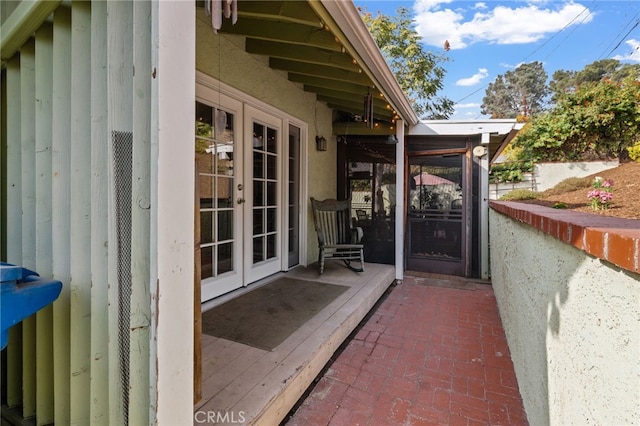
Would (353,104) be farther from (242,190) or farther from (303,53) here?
(242,190)

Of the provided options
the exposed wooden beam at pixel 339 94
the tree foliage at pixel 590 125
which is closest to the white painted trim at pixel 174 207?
the exposed wooden beam at pixel 339 94

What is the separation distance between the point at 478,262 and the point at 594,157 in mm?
8048

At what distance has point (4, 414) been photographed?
1.54 meters

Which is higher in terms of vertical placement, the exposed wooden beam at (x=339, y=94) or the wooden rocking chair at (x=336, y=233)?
the exposed wooden beam at (x=339, y=94)

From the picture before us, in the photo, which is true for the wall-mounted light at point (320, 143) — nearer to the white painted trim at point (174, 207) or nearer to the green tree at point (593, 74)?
the white painted trim at point (174, 207)

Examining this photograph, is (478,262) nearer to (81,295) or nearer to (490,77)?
(81,295)

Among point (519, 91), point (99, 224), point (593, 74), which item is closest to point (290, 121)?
point (99, 224)

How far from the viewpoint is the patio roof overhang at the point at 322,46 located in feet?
6.63

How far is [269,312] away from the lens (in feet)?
8.80

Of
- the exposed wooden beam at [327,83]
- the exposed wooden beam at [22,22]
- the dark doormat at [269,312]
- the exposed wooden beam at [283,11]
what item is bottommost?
the dark doormat at [269,312]

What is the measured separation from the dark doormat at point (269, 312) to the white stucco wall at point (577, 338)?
1.52m

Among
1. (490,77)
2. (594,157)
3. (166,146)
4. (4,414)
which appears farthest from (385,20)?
(490,77)

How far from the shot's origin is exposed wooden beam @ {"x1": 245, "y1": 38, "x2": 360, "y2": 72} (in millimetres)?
2799

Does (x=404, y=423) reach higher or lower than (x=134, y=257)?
lower
